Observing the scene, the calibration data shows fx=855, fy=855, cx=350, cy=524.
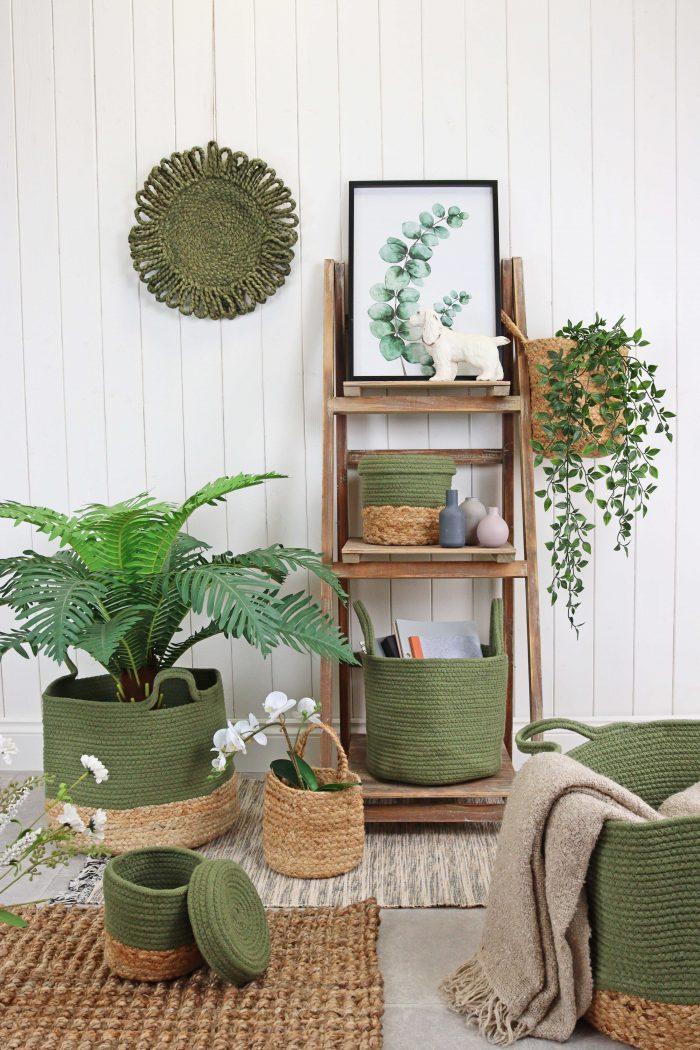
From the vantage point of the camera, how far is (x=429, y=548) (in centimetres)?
207

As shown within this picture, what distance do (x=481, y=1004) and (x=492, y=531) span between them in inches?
42.2

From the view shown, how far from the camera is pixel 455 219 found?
2295 mm

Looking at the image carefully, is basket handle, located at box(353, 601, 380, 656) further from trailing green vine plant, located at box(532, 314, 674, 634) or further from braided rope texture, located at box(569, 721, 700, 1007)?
braided rope texture, located at box(569, 721, 700, 1007)

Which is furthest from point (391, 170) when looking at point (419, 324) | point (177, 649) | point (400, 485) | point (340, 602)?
point (177, 649)

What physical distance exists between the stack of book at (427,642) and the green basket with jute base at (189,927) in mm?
790

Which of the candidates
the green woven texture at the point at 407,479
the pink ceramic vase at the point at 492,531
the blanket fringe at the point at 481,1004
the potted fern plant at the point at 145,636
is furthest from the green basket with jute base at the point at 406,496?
the blanket fringe at the point at 481,1004

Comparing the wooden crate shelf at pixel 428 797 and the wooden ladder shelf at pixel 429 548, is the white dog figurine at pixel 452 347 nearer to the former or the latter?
the wooden ladder shelf at pixel 429 548

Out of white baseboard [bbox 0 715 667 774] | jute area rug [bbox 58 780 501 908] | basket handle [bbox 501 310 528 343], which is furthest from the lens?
white baseboard [bbox 0 715 667 774]

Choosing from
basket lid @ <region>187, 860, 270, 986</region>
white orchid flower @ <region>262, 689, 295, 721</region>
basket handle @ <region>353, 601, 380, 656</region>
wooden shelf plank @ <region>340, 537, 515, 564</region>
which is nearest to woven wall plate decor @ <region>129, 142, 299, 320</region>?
wooden shelf plank @ <region>340, 537, 515, 564</region>

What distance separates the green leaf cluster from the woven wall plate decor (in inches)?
25.8

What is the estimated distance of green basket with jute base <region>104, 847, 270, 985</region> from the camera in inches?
51.9

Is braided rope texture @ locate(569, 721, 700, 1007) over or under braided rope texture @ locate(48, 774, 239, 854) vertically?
over

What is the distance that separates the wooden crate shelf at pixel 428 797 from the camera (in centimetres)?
200

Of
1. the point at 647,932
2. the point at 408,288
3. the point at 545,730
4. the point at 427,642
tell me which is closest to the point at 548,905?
the point at 647,932
